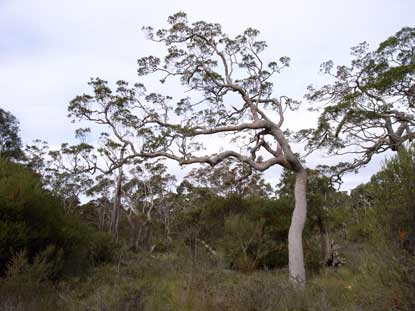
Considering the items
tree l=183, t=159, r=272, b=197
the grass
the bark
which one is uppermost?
tree l=183, t=159, r=272, b=197

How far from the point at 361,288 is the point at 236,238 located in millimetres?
9342

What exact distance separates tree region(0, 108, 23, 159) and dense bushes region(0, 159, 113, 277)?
55.3ft

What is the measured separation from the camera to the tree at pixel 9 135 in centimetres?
2398

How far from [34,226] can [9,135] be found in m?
19.4

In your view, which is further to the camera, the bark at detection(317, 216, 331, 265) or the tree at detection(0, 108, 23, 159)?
the tree at detection(0, 108, 23, 159)

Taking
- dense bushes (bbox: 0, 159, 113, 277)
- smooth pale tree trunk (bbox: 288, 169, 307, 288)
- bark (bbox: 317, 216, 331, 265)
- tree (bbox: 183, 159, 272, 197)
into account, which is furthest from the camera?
tree (bbox: 183, 159, 272, 197)

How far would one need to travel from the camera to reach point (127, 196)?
32.2 m

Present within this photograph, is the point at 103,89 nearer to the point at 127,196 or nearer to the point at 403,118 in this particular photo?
the point at 403,118

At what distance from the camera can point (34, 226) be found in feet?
24.2

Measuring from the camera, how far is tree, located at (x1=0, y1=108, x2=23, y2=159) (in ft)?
78.7

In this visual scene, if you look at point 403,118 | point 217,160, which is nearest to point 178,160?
point 217,160

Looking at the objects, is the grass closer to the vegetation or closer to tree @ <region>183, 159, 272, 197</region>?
the vegetation

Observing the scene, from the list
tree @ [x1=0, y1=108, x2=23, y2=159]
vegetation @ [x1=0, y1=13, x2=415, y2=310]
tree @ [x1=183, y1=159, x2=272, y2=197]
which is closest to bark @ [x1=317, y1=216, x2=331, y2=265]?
vegetation @ [x1=0, y1=13, x2=415, y2=310]

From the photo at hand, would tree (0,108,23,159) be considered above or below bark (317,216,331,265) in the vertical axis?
above
